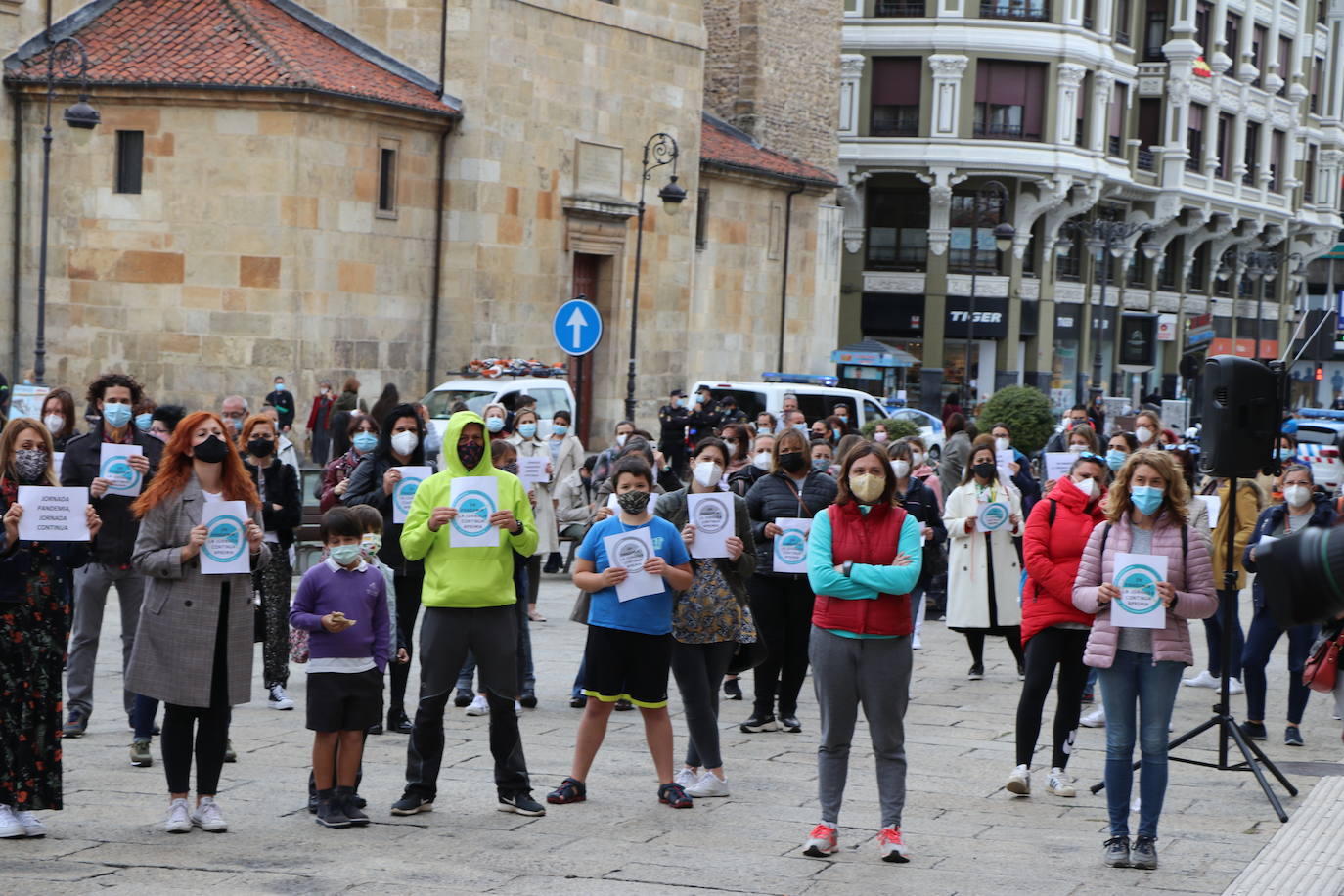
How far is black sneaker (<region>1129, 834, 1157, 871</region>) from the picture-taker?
8555mm

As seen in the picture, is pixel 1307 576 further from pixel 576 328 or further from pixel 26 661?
pixel 576 328

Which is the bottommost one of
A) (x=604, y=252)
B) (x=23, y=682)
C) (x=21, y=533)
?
(x=23, y=682)

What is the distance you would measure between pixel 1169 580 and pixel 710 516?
105 inches

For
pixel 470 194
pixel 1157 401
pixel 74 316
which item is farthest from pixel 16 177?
pixel 1157 401

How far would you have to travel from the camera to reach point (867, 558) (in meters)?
8.65

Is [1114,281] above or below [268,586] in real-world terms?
above

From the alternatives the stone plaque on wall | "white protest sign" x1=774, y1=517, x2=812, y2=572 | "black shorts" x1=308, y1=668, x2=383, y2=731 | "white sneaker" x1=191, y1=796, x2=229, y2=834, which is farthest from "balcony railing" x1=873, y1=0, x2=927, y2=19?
"white sneaker" x1=191, y1=796, x2=229, y2=834

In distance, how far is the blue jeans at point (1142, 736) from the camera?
337 inches

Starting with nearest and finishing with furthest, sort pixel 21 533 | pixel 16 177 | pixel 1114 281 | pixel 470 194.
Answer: pixel 21 533
pixel 16 177
pixel 470 194
pixel 1114 281

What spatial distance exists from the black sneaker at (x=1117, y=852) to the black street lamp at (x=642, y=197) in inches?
886

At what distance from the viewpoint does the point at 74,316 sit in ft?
91.1

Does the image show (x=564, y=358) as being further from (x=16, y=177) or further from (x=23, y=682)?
(x=23, y=682)

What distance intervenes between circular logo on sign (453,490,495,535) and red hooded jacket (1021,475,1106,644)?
9.48ft

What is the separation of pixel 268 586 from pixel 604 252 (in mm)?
22412
